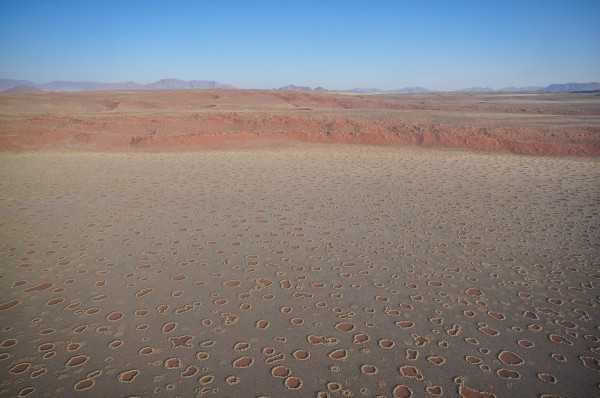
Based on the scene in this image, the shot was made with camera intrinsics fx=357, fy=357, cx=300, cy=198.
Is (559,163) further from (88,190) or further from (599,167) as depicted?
(88,190)

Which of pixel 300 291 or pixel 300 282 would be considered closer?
pixel 300 291

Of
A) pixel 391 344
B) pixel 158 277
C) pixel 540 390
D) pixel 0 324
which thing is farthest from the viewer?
pixel 158 277

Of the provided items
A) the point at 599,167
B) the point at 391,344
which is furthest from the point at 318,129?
the point at 391,344
